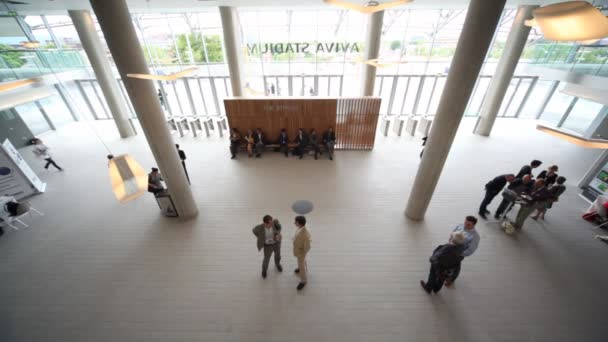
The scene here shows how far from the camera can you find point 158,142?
4.79m

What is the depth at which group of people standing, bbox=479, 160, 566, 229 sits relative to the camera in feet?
15.8

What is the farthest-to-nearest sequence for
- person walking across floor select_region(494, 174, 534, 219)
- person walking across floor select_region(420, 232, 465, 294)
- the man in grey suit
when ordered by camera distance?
person walking across floor select_region(494, 174, 534, 219) → the man in grey suit → person walking across floor select_region(420, 232, 465, 294)

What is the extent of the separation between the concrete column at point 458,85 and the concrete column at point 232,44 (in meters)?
8.36

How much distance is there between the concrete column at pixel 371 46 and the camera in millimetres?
9133

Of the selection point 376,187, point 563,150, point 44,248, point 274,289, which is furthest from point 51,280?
point 563,150

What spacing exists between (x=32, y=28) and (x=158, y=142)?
12874 millimetres

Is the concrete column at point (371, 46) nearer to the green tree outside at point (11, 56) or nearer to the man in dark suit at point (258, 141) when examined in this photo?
the man in dark suit at point (258, 141)

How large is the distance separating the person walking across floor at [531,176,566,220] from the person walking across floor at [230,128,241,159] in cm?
883

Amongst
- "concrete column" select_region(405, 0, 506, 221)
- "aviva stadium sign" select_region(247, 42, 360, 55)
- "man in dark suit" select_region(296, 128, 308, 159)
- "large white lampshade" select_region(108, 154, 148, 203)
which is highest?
"aviva stadium sign" select_region(247, 42, 360, 55)

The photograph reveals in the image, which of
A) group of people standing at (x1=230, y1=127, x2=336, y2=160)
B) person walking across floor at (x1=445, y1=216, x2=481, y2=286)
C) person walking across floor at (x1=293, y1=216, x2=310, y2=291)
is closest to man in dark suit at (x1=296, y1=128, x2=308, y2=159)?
group of people standing at (x1=230, y1=127, x2=336, y2=160)

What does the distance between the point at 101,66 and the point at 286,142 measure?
8390 mm

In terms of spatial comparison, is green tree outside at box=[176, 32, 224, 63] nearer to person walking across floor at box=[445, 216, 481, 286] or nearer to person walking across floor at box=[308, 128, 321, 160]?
person walking across floor at box=[308, 128, 321, 160]

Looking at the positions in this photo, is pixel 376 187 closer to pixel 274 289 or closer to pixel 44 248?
pixel 274 289

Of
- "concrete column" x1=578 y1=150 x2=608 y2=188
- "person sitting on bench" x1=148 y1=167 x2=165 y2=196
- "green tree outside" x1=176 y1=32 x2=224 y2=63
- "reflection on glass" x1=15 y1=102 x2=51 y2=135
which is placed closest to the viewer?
"person sitting on bench" x1=148 y1=167 x2=165 y2=196
